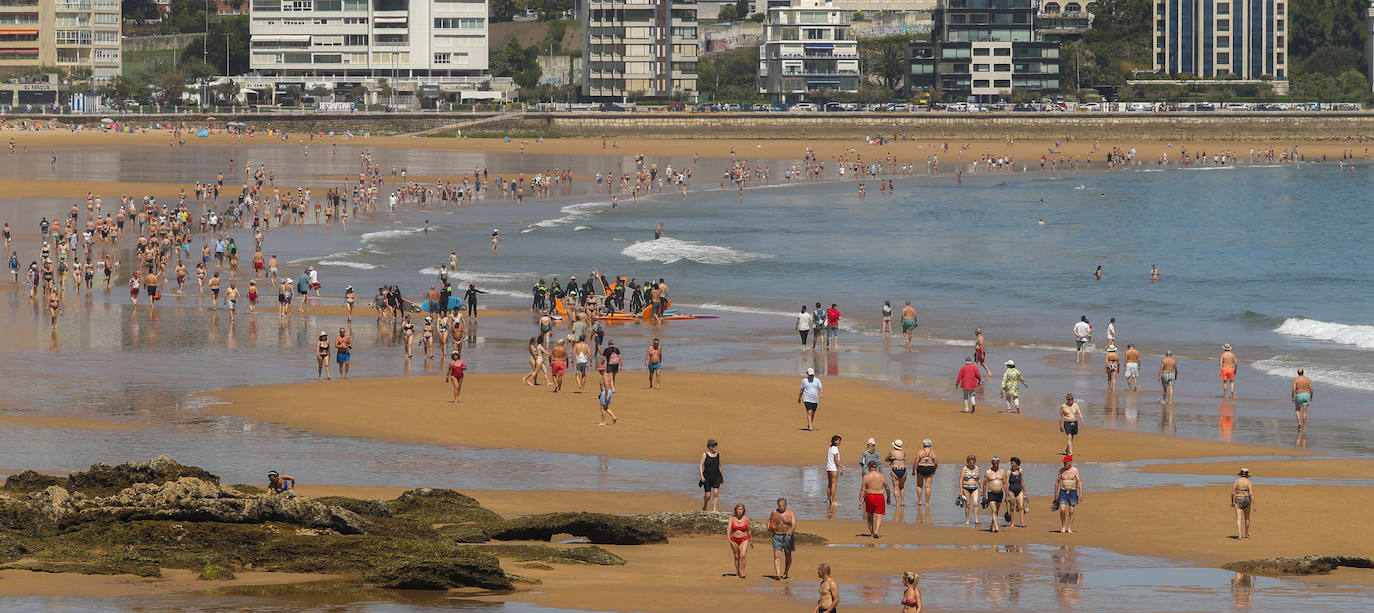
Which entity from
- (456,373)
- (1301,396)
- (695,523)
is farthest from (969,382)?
(695,523)

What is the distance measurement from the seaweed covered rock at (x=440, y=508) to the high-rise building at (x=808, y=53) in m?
145

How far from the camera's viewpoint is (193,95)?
148m

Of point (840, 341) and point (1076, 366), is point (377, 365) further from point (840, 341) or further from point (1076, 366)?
point (1076, 366)

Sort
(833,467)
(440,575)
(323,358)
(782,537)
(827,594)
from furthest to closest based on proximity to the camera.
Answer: (323,358) < (833,467) < (782,537) < (440,575) < (827,594)

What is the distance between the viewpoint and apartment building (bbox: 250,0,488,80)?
15575 centimetres

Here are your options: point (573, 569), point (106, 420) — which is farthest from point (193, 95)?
point (573, 569)

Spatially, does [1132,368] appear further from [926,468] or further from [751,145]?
[751,145]

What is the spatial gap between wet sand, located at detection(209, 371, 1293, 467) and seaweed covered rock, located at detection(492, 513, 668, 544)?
5.88m

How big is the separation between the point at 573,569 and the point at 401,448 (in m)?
8.21

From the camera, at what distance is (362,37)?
15600cm

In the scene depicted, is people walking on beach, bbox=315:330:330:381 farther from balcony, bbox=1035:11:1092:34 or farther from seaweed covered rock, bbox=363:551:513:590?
balcony, bbox=1035:11:1092:34

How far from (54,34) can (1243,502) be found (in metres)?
158

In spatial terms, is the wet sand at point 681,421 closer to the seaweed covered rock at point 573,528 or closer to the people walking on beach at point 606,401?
the people walking on beach at point 606,401

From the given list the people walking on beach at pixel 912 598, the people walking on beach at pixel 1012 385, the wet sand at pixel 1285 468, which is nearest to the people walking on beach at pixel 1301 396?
the wet sand at pixel 1285 468
